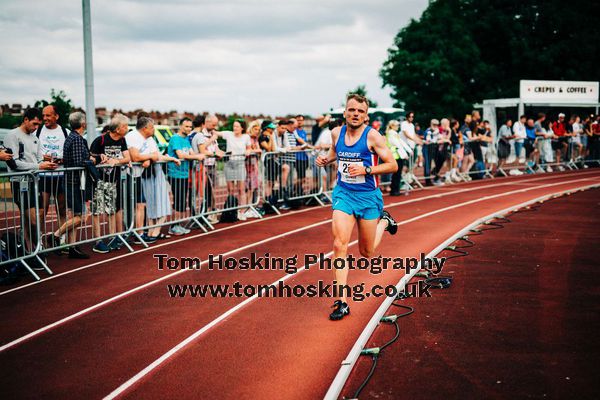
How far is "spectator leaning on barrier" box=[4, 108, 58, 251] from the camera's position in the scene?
834 cm

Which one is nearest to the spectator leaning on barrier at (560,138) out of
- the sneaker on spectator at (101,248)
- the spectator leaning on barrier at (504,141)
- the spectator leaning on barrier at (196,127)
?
the spectator leaning on barrier at (504,141)

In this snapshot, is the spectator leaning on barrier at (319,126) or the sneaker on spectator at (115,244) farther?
the spectator leaning on barrier at (319,126)

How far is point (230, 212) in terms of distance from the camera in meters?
12.8

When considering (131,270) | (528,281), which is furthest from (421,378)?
(131,270)

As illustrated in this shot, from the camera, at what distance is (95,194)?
9500 millimetres

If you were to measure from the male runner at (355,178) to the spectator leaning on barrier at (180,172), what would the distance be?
5.30m

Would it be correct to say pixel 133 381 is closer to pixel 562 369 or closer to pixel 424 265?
pixel 562 369

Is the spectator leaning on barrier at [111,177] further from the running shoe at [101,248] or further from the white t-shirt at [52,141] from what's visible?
the white t-shirt at [52,141]

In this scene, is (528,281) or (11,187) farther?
(11,187)

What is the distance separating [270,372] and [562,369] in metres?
2.32

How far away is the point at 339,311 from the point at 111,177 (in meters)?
5.14

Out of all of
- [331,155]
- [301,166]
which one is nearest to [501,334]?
[331,155]

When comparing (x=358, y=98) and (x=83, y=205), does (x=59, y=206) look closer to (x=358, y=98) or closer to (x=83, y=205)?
(x=83, y=205)

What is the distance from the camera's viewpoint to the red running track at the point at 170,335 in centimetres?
479
